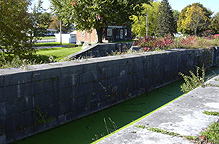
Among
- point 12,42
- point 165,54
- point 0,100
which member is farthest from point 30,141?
point 165,54

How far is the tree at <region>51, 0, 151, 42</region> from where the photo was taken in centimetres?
1938

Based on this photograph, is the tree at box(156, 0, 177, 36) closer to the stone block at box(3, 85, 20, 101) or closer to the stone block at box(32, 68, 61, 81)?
the stone block at box(32, 68, 61, 81)

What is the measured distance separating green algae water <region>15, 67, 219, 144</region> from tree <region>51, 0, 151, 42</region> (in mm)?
12427

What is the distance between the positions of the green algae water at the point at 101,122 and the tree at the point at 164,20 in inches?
1387

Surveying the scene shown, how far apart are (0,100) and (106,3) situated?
16.2m

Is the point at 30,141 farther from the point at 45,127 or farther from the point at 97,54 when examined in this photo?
the point at 97,54

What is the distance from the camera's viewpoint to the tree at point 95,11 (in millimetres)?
19375

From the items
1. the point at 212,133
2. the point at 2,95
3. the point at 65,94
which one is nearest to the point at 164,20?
the point at 65,94

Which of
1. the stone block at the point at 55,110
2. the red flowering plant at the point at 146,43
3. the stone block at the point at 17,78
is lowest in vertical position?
the stone block at the point at 55,110

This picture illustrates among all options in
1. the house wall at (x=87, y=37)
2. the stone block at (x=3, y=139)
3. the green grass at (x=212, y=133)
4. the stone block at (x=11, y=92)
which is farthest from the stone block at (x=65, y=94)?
the house wall at (x=87, y=37)

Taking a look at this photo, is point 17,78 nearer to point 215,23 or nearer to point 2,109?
point 2,109

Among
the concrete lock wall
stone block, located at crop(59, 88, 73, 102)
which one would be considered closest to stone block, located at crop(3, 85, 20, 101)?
the concrete lock wall

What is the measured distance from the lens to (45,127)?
513 cm

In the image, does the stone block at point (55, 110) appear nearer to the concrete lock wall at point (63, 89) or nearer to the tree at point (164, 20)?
the concrete lock wall at point (63, 89)
